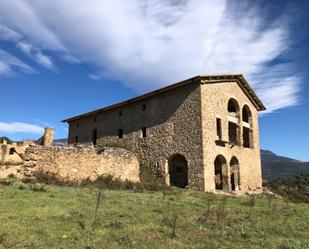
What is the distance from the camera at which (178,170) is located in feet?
81.2

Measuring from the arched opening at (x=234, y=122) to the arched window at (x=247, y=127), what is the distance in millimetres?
1102

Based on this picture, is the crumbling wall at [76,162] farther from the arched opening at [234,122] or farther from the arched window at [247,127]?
the arched window at [247,127]

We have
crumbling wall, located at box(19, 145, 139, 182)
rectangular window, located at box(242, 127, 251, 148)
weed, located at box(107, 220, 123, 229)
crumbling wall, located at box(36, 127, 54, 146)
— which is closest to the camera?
weed, located at box(107, 220, 123, 229)

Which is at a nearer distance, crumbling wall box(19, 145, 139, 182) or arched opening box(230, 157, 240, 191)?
crumbling wall box(19, 145, 139, 182)

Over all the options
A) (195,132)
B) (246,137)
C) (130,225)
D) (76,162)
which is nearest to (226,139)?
(195,132)

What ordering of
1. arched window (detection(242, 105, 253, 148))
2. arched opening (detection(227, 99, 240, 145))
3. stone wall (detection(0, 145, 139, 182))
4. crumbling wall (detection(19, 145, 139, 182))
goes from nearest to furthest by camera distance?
stone wall (detection(0, 145, 139, 182))
crumbling wall (detection(19, 145, 139, 182))
arched opening (detection(227, 99, 240, 145))
arched window (detection(242, 105, 253, 148))

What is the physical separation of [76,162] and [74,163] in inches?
6.6

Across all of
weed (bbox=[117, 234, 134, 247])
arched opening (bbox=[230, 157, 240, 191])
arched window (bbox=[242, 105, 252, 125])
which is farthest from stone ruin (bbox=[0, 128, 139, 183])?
weed (bbox=[117, 234, 134, 247])

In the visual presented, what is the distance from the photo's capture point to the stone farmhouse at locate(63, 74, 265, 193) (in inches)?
891

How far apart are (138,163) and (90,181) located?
19.6 ft

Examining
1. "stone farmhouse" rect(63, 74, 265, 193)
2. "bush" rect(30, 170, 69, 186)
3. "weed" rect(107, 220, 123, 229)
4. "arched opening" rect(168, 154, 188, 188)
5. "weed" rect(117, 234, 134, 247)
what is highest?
"stone farmhouse" rect(63, 74, 265, 193)

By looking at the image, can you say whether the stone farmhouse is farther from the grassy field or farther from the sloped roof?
the grassy field

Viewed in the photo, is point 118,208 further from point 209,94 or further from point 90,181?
point 209,94

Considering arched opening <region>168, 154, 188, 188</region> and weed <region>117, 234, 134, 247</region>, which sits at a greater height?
arched opening <region>168, 154, 188, 188</region>
